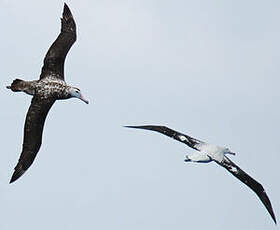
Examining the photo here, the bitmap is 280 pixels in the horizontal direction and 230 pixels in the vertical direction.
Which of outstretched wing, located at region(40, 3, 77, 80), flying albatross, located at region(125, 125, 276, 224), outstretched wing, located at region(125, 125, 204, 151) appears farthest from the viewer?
outstretched wing, located at region(40, 3, 77, 80)

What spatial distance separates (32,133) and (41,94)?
1750 millimetres

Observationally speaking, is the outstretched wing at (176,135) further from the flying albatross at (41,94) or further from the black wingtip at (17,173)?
the black wingtip at (17,173)

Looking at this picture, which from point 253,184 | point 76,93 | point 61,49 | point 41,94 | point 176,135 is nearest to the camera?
point 253,184

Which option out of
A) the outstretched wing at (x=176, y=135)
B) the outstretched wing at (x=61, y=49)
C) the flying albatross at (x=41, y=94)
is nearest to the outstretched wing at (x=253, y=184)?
the outstretched wing at (x=176, y=135)

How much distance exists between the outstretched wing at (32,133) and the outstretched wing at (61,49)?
1578 millimetres

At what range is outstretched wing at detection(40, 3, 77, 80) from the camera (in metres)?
44.8

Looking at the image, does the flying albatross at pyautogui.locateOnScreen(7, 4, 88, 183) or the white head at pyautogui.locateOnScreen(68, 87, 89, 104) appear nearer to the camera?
the flying albatross at pyautogui.locateOnScreen(7, 4, 88, 183)

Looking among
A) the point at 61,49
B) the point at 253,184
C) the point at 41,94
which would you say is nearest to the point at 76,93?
the point at 41,94

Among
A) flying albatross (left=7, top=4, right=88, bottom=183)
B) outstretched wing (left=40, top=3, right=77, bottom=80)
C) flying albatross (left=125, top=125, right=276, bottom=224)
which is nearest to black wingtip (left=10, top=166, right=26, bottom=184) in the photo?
flying albatross (left=7, top=4, right=88, bottom=183)

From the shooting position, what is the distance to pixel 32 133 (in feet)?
142

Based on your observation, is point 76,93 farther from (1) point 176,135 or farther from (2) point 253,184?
(2) point 253,184

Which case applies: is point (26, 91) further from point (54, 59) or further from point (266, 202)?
point (266, 202)

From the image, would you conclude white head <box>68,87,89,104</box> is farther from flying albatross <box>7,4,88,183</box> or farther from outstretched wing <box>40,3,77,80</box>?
outstretched wing <box>40,3,77,80</box>

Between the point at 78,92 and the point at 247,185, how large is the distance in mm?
8510
